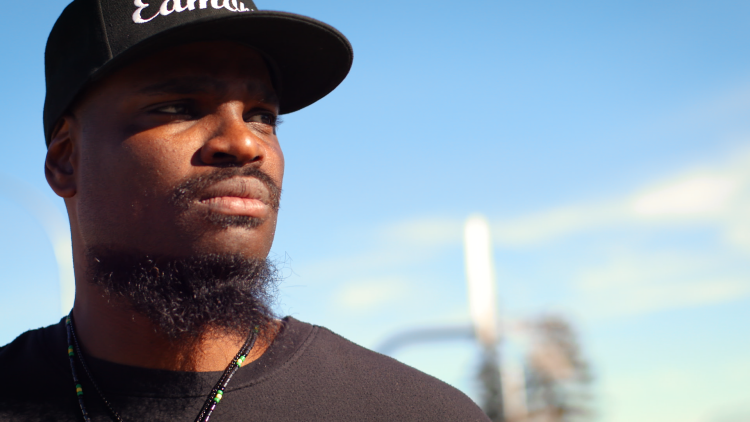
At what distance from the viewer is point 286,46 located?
3098 millimetres

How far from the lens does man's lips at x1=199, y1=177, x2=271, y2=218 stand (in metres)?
2.64

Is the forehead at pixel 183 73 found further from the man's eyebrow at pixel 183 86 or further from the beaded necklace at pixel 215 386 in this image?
the beaded necklace at pixel 215 386

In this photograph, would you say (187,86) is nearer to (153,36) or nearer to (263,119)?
(153,36)

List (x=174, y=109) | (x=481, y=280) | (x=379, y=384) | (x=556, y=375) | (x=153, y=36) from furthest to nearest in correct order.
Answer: (x=556, y=375)
(x=481, y=280)
(x=379, y=384)
(x=174, y=109)
(x=153, y=36)

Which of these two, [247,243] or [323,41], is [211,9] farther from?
[247,243]

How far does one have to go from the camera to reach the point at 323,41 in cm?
315

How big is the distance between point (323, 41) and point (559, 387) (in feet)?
191

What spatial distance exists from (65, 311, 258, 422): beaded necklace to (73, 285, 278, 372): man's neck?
3 centimetres

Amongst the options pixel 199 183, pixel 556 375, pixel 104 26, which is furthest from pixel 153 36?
pixel 556 375

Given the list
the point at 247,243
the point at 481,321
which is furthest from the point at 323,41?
the point at 481,321

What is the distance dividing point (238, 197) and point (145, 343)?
0.71m

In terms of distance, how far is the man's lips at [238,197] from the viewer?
8.65 ft

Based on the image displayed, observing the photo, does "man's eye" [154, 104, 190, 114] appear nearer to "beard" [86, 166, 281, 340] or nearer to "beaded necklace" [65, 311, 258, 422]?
"beard" [86, 166, 281, 340]

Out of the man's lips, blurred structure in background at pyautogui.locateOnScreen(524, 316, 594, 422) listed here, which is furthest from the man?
blurred structure in background at pyautogui.locateOnScreen(524, 316, 594, 422)
